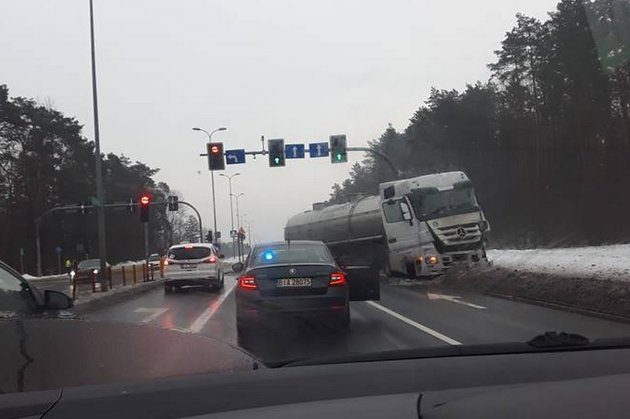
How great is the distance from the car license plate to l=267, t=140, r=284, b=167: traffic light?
68.0 feet

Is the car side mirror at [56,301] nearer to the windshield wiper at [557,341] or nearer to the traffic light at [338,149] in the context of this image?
the windshield wiper at [557,341]

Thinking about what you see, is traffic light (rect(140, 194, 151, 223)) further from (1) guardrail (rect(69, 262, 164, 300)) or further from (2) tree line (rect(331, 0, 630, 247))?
(2) tree line (rect(331, 0, 630, 247))

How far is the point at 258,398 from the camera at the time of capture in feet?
8.23

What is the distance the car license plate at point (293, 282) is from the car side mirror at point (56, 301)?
4800 mm

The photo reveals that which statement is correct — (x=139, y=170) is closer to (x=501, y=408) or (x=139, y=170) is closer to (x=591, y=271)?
(x=591, y=271)

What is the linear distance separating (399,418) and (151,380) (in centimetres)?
115

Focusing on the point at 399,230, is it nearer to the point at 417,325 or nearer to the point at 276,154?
the point at 276,154

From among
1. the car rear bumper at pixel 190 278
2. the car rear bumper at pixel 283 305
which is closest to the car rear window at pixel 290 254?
the car rear bumper at pixel 283 305

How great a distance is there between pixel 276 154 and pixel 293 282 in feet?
68.7

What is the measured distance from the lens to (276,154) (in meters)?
30.3

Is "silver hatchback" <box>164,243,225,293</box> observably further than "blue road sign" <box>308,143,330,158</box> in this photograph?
No

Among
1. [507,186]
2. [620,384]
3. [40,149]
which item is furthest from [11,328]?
[40,149]

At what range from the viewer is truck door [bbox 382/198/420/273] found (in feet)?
72.4

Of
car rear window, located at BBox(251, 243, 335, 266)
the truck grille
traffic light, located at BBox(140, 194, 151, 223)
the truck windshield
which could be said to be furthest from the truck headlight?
traffic light, located at BBox(140, 194, 151, 223)
